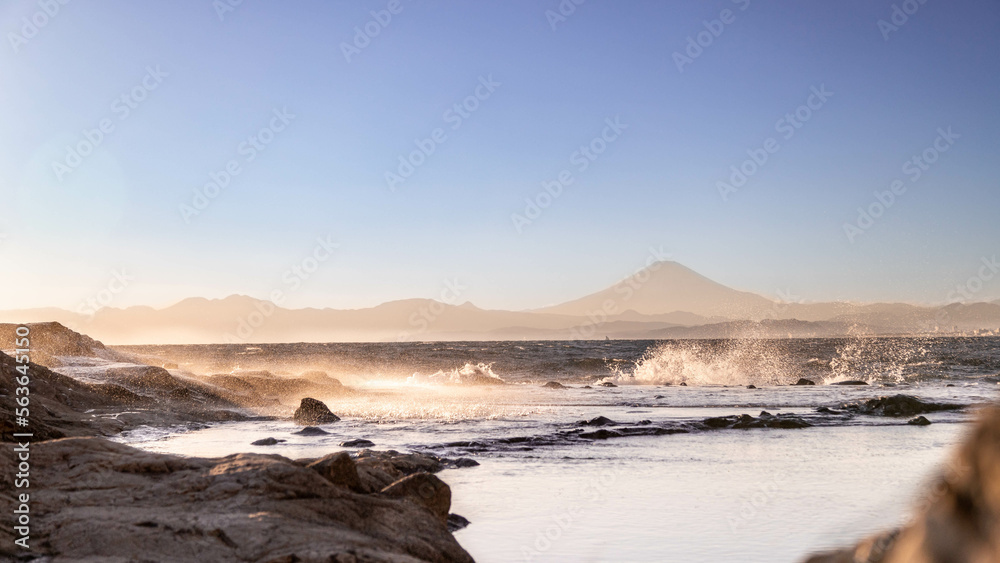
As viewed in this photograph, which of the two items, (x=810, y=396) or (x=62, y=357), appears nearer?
(x=62, y=357)

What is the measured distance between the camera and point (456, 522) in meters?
6.20

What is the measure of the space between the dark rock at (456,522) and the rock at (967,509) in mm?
5301

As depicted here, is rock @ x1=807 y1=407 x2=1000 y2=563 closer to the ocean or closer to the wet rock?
the ocean

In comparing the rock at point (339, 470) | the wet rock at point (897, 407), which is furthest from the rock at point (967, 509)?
the wet rock at point (897, 407)

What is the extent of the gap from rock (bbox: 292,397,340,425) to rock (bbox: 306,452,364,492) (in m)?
11.0

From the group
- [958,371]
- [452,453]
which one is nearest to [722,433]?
[452,453]

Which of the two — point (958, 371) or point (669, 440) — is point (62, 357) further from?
point (958, 371)

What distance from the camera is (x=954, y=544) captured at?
106cm

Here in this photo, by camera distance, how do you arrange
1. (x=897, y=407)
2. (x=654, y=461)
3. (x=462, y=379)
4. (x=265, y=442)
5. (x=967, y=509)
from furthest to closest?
(x=462, y=379) → (x=897, y=407) → (x=265, y=442) → (x=654, y=461) → (x=967, y=509)

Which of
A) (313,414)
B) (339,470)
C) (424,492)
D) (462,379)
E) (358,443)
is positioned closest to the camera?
(339,470)

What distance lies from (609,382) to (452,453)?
23.1m

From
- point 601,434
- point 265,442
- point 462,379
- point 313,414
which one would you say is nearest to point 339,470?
point 265,442

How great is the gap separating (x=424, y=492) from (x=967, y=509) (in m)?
4.69

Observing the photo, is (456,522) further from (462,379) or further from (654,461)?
(462,379)
